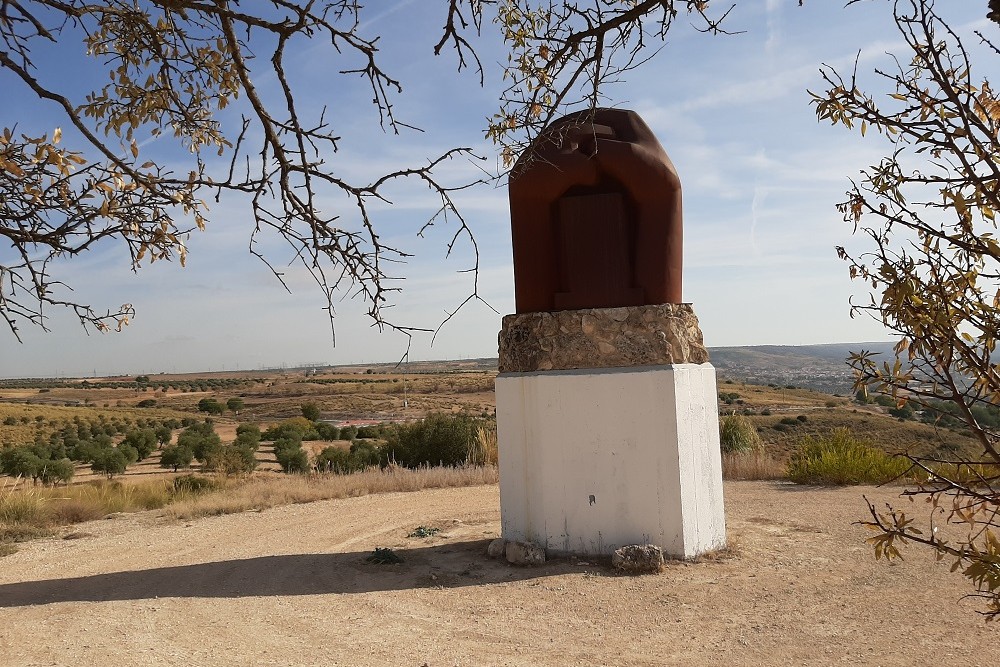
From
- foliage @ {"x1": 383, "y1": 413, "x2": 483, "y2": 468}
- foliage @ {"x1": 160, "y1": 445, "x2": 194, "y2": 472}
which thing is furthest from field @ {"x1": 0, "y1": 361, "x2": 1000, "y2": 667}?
foliage @ {"x1": 160, "y1": 445, "x2": 194, "y2": 472}

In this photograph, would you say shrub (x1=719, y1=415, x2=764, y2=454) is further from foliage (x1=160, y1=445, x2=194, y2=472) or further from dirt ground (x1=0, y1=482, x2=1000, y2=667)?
foliage (x1=160, y1=445, x2=194, y2=472)

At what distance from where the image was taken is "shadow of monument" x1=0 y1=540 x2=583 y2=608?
6.52m

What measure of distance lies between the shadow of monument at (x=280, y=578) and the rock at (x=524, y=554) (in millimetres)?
73

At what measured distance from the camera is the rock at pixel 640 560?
6.56 meters

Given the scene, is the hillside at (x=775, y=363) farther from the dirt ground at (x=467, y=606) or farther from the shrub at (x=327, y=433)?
the dirt ground at (x=467, y=606)

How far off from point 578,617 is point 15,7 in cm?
507

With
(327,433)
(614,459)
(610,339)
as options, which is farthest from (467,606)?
(327,433)

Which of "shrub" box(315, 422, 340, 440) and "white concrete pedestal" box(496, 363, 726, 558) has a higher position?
"white concrete pedestal" box(496, 363, 726, 558)

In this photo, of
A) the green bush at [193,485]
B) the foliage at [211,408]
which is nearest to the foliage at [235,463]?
the green bush at [193,485]

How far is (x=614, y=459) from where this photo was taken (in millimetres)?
6859

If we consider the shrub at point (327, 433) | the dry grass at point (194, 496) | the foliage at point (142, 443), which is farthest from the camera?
the shrub at point (327, 433)

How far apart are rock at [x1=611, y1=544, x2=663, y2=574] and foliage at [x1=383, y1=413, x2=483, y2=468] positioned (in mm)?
8252

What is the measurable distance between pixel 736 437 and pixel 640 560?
32.2 ft

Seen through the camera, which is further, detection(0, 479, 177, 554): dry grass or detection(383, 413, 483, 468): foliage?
detection(383, 413, 483, 468): foliage
